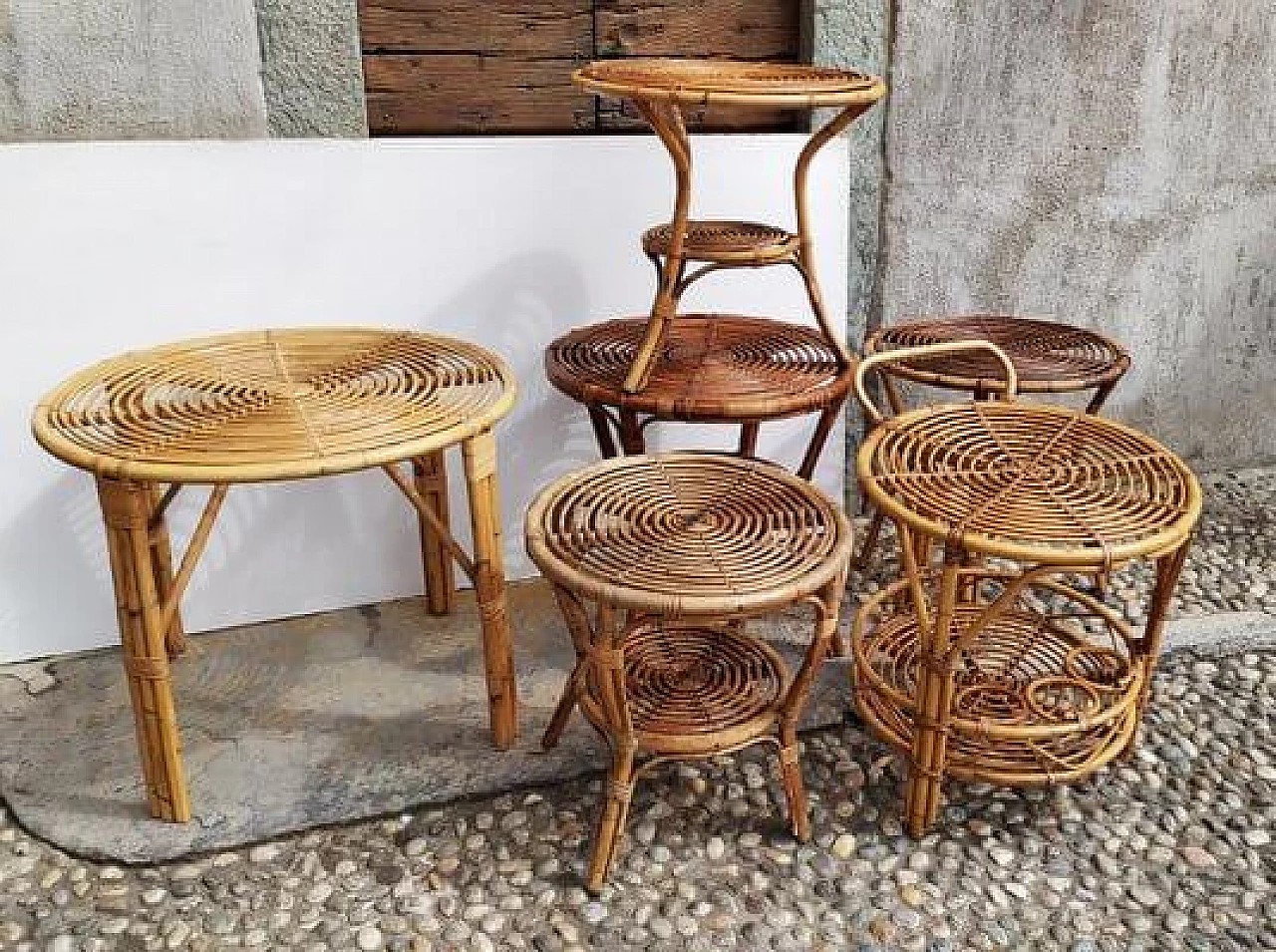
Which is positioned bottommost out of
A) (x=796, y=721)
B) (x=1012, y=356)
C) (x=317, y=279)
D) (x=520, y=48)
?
(x=796, y=721)

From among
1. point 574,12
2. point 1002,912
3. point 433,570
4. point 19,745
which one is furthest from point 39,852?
point 574,12

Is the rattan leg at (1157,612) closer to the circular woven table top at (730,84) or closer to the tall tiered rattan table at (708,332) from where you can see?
the tall tiered rattan table at (708,332)

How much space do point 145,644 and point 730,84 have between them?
1.65 meters

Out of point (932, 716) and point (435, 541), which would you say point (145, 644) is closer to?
point (435, 541)

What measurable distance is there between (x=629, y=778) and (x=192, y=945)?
862 mm

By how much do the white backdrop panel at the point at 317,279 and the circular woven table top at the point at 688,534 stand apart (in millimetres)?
794

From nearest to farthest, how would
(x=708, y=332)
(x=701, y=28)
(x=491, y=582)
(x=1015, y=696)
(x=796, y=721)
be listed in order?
(x=796, y=721) < (x=491, y=582) < (x=1015, y=696) < (x=708, y=332) < (x=701, y=28)

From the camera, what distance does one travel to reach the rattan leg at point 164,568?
2802mm

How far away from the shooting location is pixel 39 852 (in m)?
2.38

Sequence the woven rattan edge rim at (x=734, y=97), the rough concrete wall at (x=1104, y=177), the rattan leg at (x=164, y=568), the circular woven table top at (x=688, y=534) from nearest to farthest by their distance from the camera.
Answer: the circular woven table top at (x=688, y=534)
the woven rattan edge rim at (x=734, y=97)
the rattan leg at (x=164, y=568)
the rough concrete wall at (x=1104, y=177)

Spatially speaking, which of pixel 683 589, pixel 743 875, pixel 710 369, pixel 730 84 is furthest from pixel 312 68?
pixel 743 875

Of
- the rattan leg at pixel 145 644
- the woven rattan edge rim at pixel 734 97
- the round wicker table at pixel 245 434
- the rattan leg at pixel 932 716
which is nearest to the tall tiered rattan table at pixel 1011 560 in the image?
the rattan leg at pixel 932 716

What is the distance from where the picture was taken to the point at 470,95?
314 centimetres

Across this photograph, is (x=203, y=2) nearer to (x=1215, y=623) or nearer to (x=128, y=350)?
(x=128, y=350)
